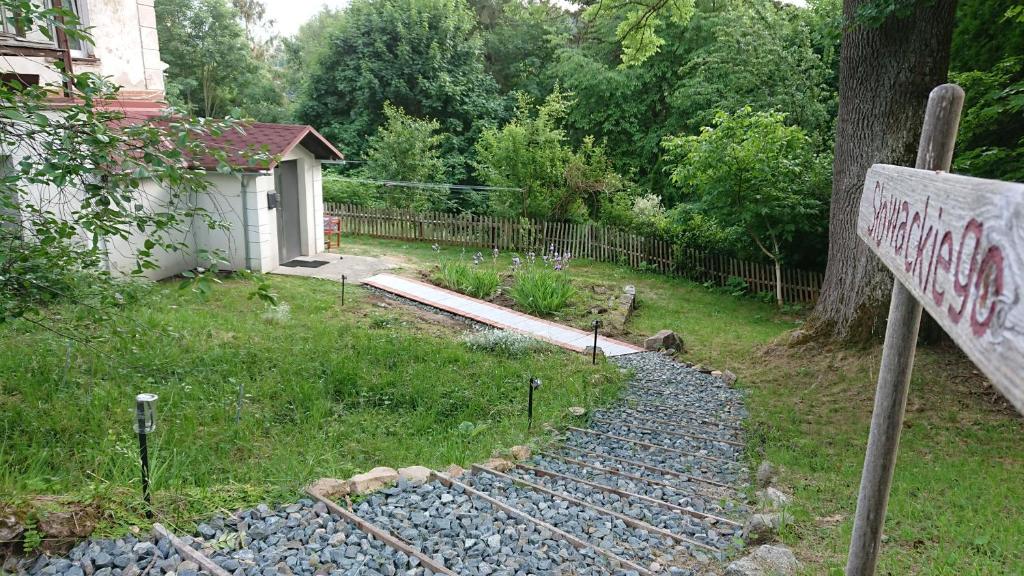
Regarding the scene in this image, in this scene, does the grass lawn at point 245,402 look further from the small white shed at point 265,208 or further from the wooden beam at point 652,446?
the small white shed at point 265,208

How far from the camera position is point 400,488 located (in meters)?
4.23

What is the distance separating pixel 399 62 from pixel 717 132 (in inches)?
666

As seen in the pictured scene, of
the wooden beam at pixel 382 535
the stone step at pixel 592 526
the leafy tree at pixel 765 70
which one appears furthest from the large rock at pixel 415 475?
the leafy tree at pixel 765 70

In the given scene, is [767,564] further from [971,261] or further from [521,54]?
[521,54]

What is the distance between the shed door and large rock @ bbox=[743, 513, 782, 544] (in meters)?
13.3

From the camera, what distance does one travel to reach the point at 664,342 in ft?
35.3

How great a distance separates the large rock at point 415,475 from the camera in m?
4.36

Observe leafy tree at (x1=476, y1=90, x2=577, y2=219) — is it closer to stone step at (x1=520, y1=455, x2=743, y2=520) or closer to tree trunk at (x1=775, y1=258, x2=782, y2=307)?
tree trunk at (x1=775, y1=258, x2=782, y2=307)

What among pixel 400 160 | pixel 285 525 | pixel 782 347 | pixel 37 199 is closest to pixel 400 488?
pixel 285 525

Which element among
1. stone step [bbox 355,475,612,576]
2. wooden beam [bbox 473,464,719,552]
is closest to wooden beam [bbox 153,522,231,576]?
stone step [bbox 355,475,612,576]

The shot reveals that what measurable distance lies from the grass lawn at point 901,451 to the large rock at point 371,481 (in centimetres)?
243

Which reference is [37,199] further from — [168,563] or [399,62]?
[399,62]

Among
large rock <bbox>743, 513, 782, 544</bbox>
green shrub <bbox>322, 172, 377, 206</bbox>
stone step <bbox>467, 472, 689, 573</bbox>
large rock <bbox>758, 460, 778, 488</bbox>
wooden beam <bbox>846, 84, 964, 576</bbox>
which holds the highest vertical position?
wooden beam <bbox>846, 84, 964, 576</bbox>

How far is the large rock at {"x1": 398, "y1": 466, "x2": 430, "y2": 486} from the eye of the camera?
436 cm
